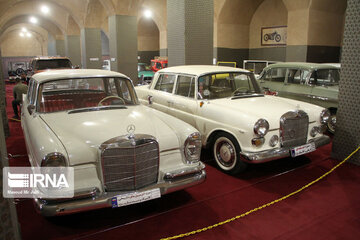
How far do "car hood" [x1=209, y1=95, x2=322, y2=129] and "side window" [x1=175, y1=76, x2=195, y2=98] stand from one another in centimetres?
49

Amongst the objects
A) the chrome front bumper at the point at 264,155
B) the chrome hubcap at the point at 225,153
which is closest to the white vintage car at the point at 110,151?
the chrome front bumper at the point at 264,155

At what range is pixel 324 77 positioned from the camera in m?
7.21

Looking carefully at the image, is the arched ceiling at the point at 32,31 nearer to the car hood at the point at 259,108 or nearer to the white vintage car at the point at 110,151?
the white vintage car at the point at 110,151

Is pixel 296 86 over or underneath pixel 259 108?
over

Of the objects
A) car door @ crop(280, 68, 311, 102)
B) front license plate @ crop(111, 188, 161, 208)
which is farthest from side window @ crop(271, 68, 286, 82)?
front license plate @ crop(111, 188, 161, 208)

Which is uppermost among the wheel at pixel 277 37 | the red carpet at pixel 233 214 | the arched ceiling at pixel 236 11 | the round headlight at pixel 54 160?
the arched ceiling at pixel 236 11

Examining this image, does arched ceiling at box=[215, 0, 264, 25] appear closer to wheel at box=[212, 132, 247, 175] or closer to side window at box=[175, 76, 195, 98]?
side window at box=[175, 76, 195, 98]

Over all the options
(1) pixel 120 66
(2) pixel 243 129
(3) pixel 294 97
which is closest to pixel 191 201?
(2) pixel 243 129

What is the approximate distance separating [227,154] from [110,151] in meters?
2.23

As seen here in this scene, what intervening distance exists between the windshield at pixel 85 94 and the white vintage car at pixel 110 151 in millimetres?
79

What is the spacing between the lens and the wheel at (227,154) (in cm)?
449

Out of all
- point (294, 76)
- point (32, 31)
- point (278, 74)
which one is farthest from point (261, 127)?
point (32, 31)

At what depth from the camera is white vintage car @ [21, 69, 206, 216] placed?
289cm

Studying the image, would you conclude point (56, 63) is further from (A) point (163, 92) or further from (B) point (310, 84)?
(B) point (310, 84)
